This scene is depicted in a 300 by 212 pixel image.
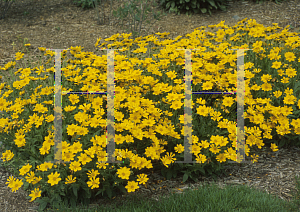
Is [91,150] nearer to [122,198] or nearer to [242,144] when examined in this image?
[122,198]

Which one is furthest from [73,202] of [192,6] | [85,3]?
[85,3]

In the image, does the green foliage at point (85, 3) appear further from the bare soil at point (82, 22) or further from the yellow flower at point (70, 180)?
the yellow flower at point (70, 180)

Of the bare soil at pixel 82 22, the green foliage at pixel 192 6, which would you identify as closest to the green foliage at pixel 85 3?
the bare soil at pixel 82 22

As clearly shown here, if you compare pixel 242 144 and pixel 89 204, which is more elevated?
pixel 242 144

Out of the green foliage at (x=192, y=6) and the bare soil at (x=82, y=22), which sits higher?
the green foliage at (x=192, y=6)

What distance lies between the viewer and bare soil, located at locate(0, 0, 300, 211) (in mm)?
7413

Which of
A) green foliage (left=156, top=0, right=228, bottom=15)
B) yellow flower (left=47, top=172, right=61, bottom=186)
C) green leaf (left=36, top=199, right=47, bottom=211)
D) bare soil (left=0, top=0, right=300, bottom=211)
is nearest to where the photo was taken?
yellow flower (left=47, top=172, right=61, bottom=186)

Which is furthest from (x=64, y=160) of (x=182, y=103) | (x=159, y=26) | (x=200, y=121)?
(x=159, y=26)

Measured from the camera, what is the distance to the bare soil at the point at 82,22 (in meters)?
7.41

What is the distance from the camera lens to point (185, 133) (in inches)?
110

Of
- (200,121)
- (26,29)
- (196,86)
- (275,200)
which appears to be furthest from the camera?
(26,29)

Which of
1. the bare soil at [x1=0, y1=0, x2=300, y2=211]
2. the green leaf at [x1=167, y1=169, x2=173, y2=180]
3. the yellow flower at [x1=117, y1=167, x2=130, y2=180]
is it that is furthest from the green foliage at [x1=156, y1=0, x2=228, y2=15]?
the yellow flower at [x1=117, y1=167, x2=130, y2=180]

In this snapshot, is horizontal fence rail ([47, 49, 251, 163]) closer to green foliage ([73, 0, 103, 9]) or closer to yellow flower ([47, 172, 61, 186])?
yellow flower ([47, 172, 61, 186])

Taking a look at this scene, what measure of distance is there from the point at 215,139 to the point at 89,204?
1.31 m
